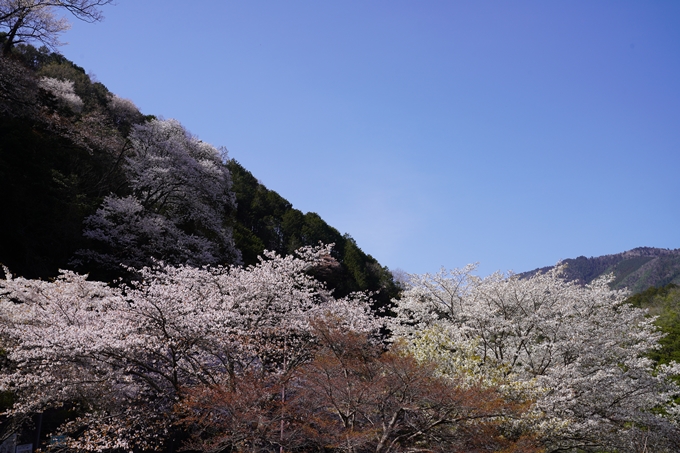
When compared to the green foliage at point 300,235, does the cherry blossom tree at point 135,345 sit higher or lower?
lower

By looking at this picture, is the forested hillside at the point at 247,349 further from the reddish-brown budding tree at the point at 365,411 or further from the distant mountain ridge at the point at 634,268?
the distant mountain ridge at the point at 634,268

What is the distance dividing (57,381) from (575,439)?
39.0ft

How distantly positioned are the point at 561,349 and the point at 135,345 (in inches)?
432

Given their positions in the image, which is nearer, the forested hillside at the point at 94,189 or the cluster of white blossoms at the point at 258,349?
the cluster of white blossoms at the point at 258,349

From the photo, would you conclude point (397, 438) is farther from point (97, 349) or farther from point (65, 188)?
point (65, 188)

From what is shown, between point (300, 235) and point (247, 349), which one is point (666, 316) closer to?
point (300, 235)

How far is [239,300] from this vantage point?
1280cm

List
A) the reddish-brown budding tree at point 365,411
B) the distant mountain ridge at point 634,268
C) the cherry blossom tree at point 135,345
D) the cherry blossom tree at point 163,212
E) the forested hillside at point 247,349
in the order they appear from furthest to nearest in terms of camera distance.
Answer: the distant mountain ridge at point 634,268 < the cherry blossom tree at point 163,212 < the cherry blossom tree at point 135,345 < the forested hillside at point 247,349 < the reddish-brown budding tree at point 365,411

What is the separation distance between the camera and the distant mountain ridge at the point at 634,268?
3349 inches

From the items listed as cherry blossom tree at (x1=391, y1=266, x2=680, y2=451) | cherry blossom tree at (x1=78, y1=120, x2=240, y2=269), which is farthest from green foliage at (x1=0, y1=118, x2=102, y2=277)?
Answer: cherry blossom tree at (x1=391, y1=266, x2=680, y2=451)

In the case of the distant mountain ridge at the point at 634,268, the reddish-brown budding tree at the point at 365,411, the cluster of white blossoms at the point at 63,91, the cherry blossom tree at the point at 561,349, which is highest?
the distant mountain ridge at the point at 634,268

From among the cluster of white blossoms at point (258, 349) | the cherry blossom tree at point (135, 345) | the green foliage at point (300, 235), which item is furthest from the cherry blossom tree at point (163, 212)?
the green foliage at point (300, 235)

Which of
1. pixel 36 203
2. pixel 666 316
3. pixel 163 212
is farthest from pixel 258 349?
pixel 666 316

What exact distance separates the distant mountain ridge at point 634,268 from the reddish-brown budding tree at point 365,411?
66.8m
